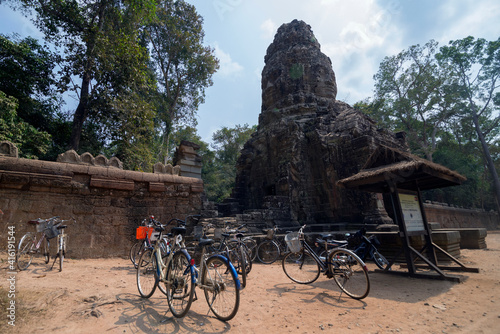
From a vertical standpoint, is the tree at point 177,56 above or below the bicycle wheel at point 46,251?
above

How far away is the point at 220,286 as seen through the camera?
2.88m

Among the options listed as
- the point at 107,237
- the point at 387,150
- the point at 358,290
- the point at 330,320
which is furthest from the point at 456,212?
the point at 107,237

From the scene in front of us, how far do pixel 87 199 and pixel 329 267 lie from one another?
578 cm

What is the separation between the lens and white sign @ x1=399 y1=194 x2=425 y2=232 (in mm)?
5160

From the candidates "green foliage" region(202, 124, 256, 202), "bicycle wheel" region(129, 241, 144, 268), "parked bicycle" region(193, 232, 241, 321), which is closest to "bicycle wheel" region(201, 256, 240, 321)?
"parked bicycle" region(193, 232, 241, 321)

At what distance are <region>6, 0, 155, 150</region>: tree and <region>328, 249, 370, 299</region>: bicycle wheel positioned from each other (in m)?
10.5

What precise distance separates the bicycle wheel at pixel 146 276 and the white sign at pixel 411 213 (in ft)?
16.0

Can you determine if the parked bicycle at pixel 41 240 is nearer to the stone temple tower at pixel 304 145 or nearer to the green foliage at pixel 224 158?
the stone temple tower at pixel 304 145

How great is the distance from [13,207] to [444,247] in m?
9.89

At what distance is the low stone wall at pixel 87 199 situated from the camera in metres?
5.25

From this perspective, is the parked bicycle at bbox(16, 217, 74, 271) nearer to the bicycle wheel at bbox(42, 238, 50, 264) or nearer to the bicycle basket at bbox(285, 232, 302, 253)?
the bicycle wheel at bbox(42, 238, 50, 264)

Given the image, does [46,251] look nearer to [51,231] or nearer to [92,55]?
[51,231]

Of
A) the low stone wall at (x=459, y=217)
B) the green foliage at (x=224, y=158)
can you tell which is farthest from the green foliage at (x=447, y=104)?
the green foliage at (x=224, y=158)

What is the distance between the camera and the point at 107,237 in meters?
6.19
